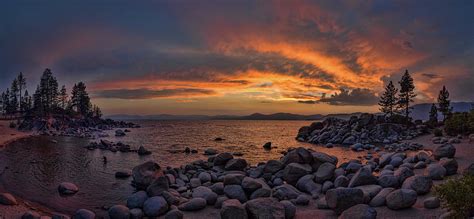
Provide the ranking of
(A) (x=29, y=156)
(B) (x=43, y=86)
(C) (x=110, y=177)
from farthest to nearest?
(B) (x=43, y=86), (A) (x=29, y=156), (C) (x=110, y=177)

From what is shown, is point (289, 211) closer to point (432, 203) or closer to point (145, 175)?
point (432, 203)

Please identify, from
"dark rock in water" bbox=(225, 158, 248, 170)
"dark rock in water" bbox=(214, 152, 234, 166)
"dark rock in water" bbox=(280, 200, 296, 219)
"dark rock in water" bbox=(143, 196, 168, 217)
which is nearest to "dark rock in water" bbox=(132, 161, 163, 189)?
"dark rock in water" bbox=(143, 196, 168, 217)

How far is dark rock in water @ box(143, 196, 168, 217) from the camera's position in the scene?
14.5 meters

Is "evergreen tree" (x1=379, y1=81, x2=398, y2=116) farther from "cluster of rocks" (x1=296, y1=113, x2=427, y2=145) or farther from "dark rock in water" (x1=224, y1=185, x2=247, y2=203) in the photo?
"dark rock in water" (x1=224, y1=185, x2=247, y2=203)

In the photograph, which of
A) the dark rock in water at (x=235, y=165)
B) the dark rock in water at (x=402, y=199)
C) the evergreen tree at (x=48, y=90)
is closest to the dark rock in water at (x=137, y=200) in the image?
the dark rock in water at (x=235, y=165)

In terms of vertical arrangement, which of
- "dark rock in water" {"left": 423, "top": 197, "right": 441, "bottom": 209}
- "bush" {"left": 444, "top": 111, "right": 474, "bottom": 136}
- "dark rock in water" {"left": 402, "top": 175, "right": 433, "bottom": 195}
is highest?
"bush" {"left": 444, "top": 111, "right": 474, "bottom": 136}

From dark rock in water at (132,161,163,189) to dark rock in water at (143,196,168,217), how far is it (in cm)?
411

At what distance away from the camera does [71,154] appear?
1495 inches

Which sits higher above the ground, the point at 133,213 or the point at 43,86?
the point at 43,86

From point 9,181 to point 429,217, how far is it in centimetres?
2812

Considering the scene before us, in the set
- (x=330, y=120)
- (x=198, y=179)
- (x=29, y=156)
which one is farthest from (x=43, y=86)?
(x=198, y=179)

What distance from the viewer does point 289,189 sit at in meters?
17.6

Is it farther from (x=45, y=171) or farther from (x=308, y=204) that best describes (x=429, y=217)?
(x=45, y=171)

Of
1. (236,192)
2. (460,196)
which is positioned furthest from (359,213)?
(236,192)
